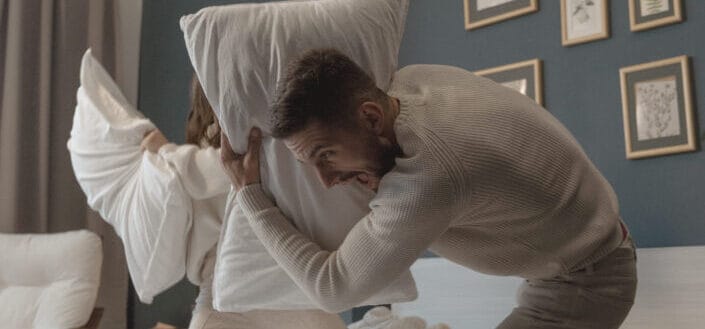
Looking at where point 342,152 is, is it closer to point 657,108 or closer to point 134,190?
point 134,190

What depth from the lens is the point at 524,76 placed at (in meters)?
3.09

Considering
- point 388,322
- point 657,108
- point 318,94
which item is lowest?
point 388,322

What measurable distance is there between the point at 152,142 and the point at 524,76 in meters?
1.32

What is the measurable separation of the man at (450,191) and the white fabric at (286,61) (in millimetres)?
48

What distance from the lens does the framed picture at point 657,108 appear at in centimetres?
268

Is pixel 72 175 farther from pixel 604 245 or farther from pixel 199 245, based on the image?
pixel 604 245

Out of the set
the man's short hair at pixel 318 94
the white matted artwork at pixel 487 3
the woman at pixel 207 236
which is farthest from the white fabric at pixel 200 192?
the white matted artwork at pixel 487 3

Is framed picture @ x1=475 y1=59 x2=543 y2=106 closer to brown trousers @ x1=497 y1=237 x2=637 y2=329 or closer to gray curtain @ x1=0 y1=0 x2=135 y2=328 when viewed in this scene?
brown trousers @ x1=497 y1=237 x2=637 y2=329

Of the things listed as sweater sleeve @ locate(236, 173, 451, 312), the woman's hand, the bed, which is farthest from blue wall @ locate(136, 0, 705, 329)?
sweater sleeve @ locate(236, 173, 451, 312)

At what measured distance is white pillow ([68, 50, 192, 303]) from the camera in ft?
7.97

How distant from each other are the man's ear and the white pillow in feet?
3.60

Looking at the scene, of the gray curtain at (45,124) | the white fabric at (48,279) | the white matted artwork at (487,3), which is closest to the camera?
the white matted artwork at (487,3)

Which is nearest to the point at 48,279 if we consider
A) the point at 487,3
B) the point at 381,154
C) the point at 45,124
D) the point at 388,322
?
the point at 45,124

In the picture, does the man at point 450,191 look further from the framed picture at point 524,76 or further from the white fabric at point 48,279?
the white fabric at point 48,279
